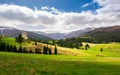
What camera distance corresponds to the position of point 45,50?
17162 cm

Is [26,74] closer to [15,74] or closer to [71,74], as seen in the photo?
[15,74]

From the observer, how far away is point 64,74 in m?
32.4

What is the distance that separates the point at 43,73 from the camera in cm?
3250

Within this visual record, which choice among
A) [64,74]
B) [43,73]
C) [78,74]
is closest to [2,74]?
[43,73]

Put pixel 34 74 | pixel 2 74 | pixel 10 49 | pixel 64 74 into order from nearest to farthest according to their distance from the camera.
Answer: pixel 2 74 < pixel 34 74 < pixel 64 74 < pixel 10 49

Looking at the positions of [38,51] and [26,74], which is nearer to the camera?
[26,74]

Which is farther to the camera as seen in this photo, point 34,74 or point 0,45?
point 0,45

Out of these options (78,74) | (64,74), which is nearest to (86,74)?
(78,74)

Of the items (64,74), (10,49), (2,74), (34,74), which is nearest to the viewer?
(2,74)

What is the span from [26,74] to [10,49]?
141 metres

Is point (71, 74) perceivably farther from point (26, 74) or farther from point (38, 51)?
point (38, 51)

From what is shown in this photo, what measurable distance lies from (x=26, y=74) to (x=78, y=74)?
7494mm

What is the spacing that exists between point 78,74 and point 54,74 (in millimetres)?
3486

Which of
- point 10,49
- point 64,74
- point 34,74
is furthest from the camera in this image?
point 10,49
